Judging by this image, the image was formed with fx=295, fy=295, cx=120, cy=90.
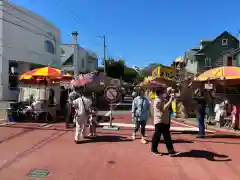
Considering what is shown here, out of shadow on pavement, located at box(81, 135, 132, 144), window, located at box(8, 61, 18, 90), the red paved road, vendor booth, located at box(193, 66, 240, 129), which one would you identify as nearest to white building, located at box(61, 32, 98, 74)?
window, located at box(8, 61, 18, 90)

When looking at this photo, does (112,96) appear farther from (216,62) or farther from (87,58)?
(87,58)

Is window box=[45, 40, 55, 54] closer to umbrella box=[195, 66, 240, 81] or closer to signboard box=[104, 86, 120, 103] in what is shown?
signboard box=[104, 86, 120, 103]

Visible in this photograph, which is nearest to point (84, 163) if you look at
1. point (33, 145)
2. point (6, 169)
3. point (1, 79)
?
point (6, 169)

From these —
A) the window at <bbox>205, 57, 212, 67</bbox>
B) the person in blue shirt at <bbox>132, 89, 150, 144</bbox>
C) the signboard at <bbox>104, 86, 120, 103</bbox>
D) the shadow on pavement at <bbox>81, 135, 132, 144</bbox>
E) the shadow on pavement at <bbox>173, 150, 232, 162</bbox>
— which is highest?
the window at <bbox>205, 57, 212, 67</bbox>

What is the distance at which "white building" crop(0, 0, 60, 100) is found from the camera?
27.6m

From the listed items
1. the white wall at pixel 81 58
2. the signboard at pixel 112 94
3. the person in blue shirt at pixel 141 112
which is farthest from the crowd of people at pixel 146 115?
Answer: the white wall at pixel 81 58

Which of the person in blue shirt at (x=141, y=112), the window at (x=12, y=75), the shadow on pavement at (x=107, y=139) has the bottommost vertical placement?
the shadow on pavement at (x=107, y=139)

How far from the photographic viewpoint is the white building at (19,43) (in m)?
27.6

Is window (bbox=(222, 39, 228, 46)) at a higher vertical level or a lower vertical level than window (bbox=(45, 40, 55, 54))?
higher

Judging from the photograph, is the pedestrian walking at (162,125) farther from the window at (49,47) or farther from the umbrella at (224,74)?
the window at (49,47)

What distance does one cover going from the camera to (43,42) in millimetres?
35000

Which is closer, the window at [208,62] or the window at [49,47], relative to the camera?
the window at [49,47]

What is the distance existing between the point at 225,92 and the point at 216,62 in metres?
25.5

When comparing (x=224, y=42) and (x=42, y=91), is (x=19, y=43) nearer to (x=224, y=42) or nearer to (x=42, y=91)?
(x=42, y=91)
